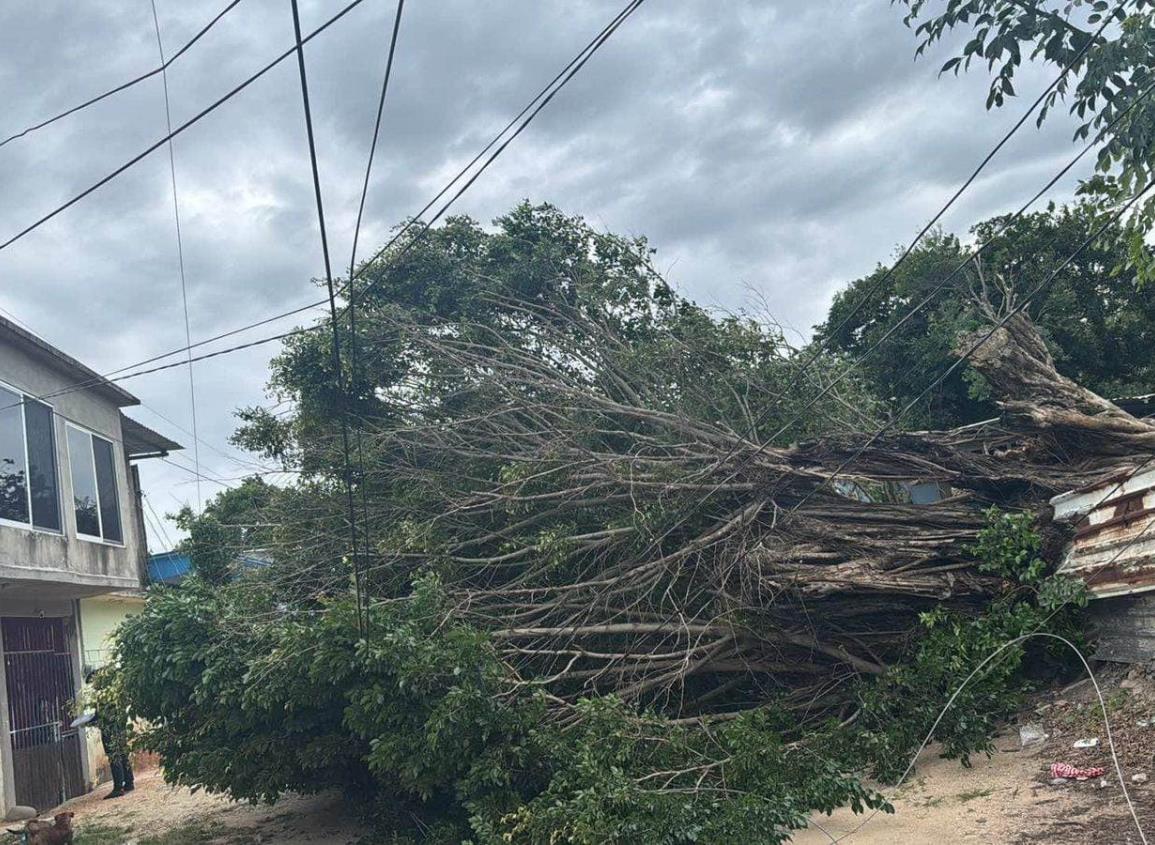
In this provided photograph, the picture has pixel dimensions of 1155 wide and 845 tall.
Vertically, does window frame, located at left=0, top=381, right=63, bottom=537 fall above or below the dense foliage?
above

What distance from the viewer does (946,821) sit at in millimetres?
6688

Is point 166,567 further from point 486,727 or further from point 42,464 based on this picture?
point 486,727

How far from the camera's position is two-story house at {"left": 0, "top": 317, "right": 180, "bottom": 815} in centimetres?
1022

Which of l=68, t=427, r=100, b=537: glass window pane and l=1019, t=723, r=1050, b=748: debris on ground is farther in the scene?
l=68, t=427, r=100, b=537: glass window pane

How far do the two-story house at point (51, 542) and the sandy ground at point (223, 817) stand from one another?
2.57 ft

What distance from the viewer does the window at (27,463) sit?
10.0 meters

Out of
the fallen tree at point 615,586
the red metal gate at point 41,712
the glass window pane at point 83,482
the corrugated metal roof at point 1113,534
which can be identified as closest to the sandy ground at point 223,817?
the red metal gate at point 41,712

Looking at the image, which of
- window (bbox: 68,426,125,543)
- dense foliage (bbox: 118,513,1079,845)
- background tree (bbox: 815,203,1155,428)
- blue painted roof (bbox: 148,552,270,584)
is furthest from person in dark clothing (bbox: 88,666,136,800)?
background tree (bbox: 815,203,1155,428)

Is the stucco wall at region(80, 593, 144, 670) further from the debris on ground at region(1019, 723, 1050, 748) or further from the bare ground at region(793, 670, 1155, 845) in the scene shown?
the debris on ground at region(1019, 723, 1050, 748)

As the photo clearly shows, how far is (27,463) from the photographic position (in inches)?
410

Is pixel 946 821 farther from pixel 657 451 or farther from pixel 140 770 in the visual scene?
pixel 140 770

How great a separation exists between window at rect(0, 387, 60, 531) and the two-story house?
0.01 m

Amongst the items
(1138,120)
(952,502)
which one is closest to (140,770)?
(952,502)

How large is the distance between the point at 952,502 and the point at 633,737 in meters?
3.74
